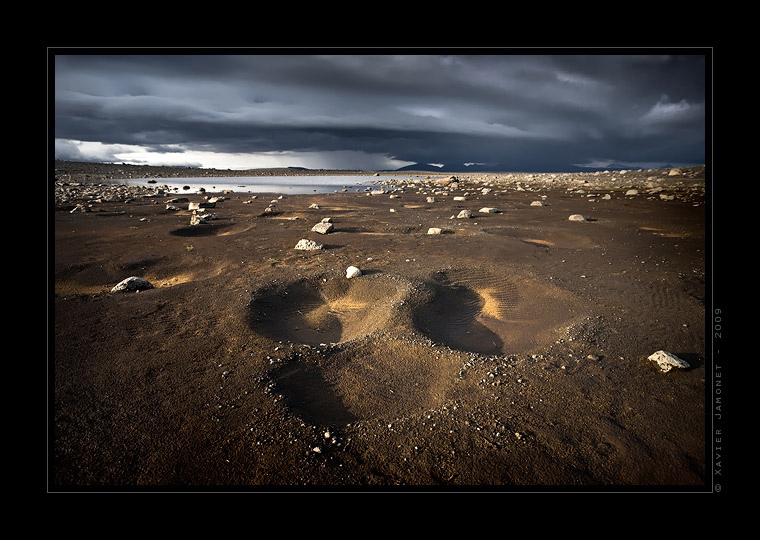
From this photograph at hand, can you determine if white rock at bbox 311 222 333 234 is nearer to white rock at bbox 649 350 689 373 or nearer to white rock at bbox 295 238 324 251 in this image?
white rock at bbox 295 238 324 251

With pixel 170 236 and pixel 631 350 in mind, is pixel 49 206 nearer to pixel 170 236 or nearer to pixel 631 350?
pixel 631 350

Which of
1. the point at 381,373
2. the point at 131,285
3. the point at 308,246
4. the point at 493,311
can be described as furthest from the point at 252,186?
the point at 381,373

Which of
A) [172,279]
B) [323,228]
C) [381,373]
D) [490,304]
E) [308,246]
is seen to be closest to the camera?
[381,373]

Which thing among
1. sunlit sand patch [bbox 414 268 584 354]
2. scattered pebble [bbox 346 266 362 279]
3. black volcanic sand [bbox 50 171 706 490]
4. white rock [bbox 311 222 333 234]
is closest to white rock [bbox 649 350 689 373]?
black volcanic sand [bbox 50 171 706 490]

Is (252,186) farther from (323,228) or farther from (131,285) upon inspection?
(131,285)

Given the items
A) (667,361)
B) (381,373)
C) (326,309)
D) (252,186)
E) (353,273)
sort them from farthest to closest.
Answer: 1. (252,186)
2. (353,273)
3. (326,309)
4. (381,373)
5. (667,361)

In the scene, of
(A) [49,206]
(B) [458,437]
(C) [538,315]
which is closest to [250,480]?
(B) [458,437]

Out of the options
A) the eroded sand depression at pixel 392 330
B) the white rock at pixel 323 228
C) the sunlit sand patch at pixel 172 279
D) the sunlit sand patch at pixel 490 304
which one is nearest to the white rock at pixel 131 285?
the sunlit sand patch at pixel 172 279
